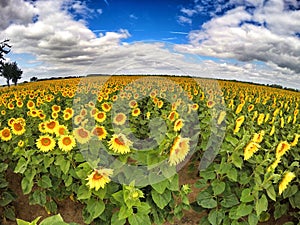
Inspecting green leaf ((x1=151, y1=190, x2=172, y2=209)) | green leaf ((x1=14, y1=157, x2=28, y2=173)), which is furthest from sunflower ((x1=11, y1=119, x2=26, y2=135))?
green leaf ((x1=151, y1=190, x2=172, y2=209))

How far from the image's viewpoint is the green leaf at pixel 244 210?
359 cm

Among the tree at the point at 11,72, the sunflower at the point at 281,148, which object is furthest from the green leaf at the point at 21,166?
the tree at the point at 11,72

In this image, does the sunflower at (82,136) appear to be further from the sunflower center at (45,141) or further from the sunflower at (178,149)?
the sunflower at (178,149)

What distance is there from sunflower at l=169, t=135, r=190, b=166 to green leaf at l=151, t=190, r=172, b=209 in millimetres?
491

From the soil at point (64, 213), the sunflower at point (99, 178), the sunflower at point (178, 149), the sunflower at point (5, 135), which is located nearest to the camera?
the sunflower at point (178, 149)

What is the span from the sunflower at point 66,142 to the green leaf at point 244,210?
1.95 m

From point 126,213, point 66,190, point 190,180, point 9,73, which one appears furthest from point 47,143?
point 9,73

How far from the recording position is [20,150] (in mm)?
3918

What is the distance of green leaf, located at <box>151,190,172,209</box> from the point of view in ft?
10.9

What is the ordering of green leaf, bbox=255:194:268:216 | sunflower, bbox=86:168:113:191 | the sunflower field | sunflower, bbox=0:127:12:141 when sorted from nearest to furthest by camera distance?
sunflower, bbox=86:168:113:191
the sunflower field
green leaf, bbox=255:194:268:216
sunflower, bbox=0:127:12:141

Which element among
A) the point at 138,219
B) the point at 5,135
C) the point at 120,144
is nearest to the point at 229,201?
the point at 138,219

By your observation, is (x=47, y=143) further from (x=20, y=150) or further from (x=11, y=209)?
(x=11, y=209)

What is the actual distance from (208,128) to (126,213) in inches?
96.0

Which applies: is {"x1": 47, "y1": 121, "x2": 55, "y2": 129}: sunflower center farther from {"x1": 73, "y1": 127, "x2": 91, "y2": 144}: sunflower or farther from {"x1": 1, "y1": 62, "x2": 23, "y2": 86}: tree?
{"x1": 1, "y1": 62, "x2": 23, "y2": 86}: tree
